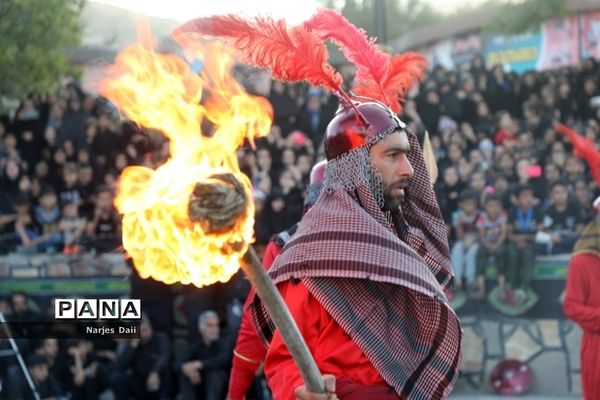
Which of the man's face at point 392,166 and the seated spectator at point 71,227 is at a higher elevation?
the man's face at point 392,166

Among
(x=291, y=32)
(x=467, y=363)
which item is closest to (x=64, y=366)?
(x=467, y=363)

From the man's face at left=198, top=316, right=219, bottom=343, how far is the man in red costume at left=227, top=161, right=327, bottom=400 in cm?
314

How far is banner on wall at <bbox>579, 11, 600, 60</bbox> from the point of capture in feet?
66.2

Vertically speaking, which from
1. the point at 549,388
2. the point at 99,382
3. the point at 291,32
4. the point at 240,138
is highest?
the point at 291,32

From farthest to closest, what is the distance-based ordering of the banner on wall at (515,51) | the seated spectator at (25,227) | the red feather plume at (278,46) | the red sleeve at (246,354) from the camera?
the banner on wall at (515,51) < the seated spectator at (25,227) < the red sleeve at (246,354) < the red feather plume at (278,46)

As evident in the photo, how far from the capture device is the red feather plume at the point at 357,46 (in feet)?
15.6

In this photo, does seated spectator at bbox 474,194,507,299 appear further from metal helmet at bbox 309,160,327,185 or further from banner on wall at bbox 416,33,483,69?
banner on wall at bbox 416,33,483,69

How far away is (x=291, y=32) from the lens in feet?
14.3

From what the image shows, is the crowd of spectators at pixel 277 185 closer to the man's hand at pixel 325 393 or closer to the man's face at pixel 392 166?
the man's face at pixel 392 166

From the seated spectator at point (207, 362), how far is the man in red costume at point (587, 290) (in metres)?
3.35

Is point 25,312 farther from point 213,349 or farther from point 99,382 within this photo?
point 213,349

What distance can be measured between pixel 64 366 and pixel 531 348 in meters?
4.72

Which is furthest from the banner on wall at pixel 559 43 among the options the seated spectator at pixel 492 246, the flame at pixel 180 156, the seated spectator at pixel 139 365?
the flame at pixel 180 156

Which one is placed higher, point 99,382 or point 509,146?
point 509,146
